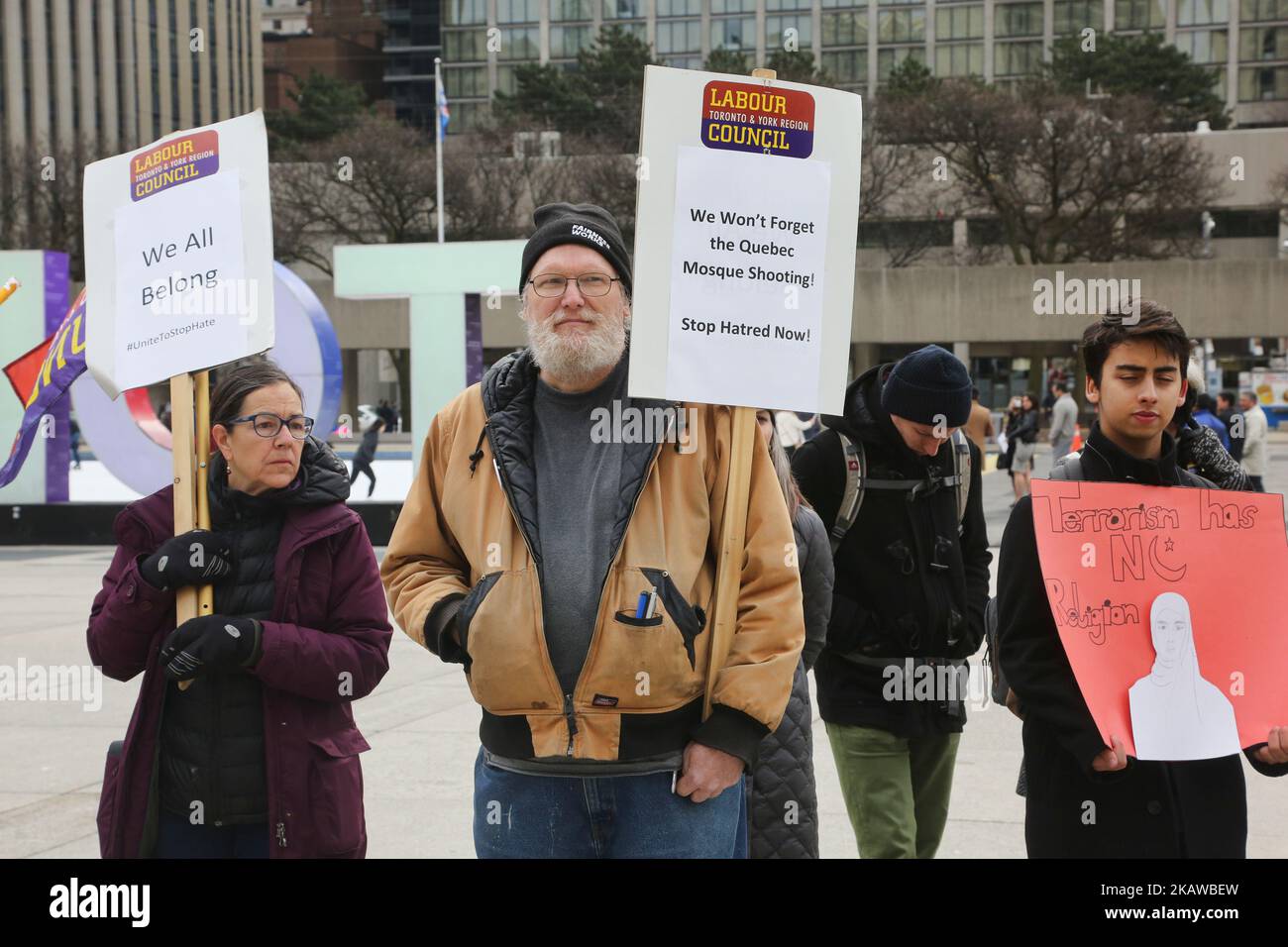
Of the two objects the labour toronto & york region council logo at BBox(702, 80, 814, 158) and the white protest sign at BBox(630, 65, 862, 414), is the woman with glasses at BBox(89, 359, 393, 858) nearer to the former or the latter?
the white protest sign at BBox(630, 65, 862, 414)

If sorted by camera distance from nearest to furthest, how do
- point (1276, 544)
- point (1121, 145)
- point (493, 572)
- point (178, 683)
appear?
1. point (493, 572)
2. point (1276, 544)
3. point (178, 683)
4. point (1121, 145)

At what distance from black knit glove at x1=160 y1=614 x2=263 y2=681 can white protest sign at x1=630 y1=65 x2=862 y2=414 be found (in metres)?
1.10

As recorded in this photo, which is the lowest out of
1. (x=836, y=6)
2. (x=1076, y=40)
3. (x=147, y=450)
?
(x=147, y=450)

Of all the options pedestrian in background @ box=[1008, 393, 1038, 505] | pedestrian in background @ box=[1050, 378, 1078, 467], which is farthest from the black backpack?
pedestrian in background @ box=[1050, 378, 1078, 467]

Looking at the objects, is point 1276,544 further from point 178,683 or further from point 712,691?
point 178,683

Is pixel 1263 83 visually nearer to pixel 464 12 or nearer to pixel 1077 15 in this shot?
pixel 1077 15

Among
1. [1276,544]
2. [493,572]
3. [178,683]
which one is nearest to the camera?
[493,572]

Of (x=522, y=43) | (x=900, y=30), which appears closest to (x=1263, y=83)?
(x=900, y=30)

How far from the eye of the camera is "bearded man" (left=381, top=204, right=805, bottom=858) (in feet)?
8.57

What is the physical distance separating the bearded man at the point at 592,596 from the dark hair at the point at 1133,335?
762 mm

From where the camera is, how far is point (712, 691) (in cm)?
267

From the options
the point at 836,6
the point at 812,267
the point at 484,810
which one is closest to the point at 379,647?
the point at 484,810

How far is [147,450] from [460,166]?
38.0m

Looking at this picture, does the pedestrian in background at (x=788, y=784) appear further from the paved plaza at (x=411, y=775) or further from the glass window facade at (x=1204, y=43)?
the glass window facade at (x=1204, y=43)
